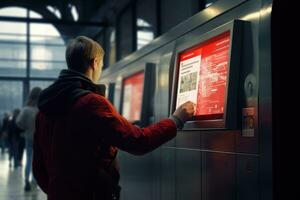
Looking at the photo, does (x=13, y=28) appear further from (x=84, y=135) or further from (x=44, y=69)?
(x=84, y=135)

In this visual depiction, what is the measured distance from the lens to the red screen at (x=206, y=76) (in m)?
2.35

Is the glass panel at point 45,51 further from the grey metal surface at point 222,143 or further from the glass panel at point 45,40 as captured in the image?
the grey metal surface at point 222,143

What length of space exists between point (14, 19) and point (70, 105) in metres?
8.82

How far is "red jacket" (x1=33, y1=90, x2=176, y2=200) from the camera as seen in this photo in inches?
85.1

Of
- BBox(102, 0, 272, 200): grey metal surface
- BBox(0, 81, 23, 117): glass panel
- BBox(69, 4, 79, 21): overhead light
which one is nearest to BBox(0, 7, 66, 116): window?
BBox(0, 81, 23, 117): glass panel

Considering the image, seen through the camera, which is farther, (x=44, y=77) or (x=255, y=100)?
(x=44, y=77)

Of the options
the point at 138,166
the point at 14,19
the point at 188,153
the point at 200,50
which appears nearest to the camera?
the point at 200,50

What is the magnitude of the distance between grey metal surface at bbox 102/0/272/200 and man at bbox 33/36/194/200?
343 mm

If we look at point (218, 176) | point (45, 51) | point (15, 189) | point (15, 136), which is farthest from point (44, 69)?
point (218, 176)

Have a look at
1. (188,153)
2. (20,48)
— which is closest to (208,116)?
(188,153)

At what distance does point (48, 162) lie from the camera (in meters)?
2.35

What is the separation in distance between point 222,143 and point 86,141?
0.67 meters

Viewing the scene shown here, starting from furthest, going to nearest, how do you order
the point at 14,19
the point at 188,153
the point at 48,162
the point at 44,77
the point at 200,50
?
the point at 44,77 → the point at 14,19 → the point at 188,153 → the point at 200,50 → the point at 48,162

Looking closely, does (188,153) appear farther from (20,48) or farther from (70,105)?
(20,48)
